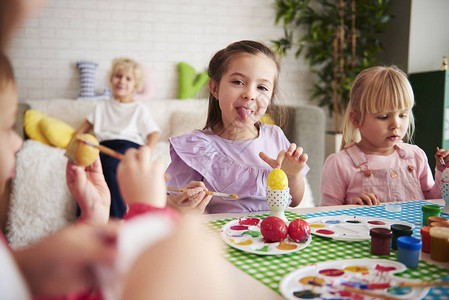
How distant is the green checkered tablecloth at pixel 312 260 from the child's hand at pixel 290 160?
1.00ft

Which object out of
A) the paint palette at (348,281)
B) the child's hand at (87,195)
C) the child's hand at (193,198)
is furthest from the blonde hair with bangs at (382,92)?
the child's hand at (87,195)

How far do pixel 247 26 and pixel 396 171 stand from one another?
2.92 metres

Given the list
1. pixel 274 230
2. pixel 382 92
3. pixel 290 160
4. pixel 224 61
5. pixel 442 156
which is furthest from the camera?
pixel 382 92

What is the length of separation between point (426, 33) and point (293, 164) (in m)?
3.50

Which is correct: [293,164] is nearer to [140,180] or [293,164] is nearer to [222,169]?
[222,169]

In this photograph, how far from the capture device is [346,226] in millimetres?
942

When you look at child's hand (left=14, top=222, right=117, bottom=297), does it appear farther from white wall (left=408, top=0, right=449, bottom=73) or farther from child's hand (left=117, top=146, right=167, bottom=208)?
white wall (left=408, top=0, right=449, bottom=73)

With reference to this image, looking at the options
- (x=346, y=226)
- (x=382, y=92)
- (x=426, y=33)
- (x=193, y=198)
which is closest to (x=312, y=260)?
(x=346, y=226)

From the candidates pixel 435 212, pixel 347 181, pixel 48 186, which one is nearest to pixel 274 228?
pixel 435 212

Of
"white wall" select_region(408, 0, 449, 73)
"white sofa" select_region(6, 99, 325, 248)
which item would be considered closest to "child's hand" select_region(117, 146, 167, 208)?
"white sofa" select_region(6, 99, 325, 248)

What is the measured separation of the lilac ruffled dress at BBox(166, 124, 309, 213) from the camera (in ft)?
4.54

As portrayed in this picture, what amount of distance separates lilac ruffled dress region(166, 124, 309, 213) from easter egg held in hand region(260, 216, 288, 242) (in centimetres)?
51

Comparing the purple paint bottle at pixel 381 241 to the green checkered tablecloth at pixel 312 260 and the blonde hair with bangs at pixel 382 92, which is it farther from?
the blonde hair with bangs at pixel 382 92

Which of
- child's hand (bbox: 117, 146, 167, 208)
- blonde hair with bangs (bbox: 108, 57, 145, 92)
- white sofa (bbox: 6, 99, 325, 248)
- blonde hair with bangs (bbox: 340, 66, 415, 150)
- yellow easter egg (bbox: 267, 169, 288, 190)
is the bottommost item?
white sofa (bbox: 6, 99, 325, 248)
